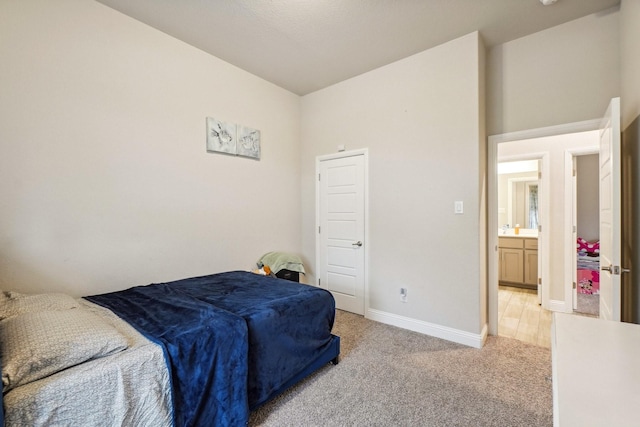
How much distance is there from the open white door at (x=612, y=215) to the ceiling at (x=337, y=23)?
1.14 meters

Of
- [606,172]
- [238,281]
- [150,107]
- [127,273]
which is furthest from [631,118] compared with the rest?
[127,273]

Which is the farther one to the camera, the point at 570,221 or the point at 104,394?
the point at 570,221

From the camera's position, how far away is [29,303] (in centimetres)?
162

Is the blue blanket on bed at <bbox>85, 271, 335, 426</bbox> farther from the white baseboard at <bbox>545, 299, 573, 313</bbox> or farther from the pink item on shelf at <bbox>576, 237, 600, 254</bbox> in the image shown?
the pink item on shelf at <bbox>576, 237, 600, 254</bbox>

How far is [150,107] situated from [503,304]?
191 inches

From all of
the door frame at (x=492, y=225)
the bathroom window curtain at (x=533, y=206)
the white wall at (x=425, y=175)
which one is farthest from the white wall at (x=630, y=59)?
the bathroom window curtain at (x=533, y=206)

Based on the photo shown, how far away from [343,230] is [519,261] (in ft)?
10.5

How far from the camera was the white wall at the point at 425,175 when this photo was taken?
2.70 meters

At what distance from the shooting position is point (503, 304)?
3939 mm

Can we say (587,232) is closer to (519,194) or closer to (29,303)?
(519,194)

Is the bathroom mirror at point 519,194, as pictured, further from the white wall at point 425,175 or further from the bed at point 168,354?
the bed at point 168,354

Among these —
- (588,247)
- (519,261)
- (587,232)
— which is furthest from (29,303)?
(587,232)

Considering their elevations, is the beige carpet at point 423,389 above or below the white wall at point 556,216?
below

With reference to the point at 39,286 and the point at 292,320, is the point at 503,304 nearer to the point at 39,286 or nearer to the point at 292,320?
the point at 292,320
